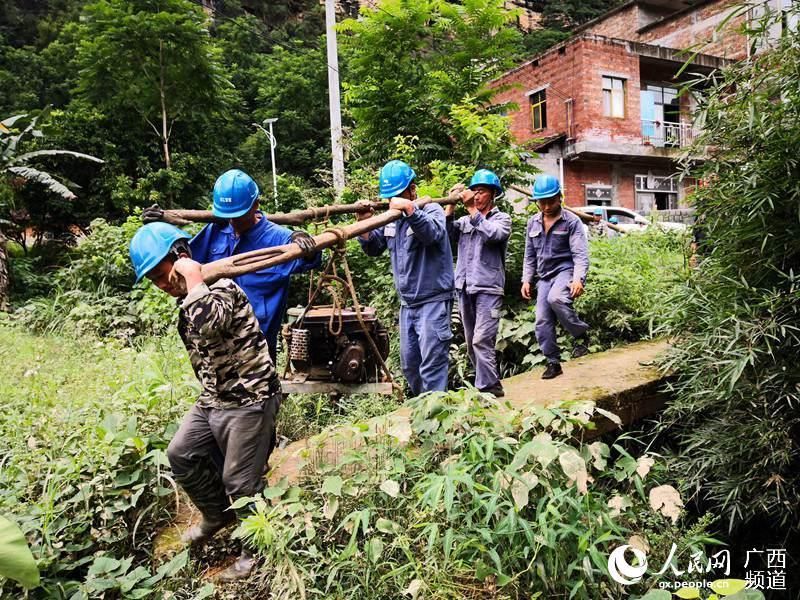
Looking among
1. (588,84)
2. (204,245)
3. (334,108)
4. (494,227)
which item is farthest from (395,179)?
(588,84)

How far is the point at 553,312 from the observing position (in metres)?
4.89

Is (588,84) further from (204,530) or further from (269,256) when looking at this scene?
(204,530)

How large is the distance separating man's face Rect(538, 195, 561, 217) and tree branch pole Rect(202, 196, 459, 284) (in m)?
1.88

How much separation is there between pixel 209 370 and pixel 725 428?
2802 mm

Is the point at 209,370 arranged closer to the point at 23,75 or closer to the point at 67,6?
the point at 23,75

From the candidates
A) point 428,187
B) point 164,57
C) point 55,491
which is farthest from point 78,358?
point 164,57

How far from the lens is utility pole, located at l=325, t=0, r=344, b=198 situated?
8406 millimetres

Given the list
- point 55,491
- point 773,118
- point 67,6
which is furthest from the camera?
point 67,6

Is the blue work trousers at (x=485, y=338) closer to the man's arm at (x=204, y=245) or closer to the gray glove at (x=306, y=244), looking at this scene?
the gray glove at (x=306, y=244)

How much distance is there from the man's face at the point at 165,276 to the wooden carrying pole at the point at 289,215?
74 cm

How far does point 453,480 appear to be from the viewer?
7.96 ft

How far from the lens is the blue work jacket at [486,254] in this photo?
4445 mm

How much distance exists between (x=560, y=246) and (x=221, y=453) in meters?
3.24

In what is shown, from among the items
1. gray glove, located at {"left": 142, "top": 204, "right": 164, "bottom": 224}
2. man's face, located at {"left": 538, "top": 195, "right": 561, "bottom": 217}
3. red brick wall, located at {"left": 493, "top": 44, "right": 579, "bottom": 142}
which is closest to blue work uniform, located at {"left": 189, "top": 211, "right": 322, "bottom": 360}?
gray glove, located at {"left": 142, "top": 204, "right": 164, "bottom": 224}
